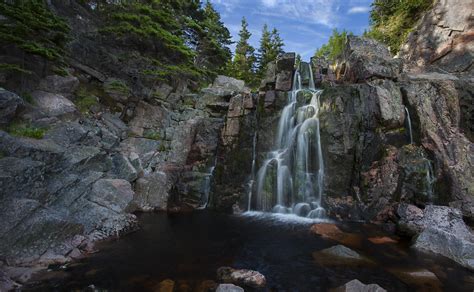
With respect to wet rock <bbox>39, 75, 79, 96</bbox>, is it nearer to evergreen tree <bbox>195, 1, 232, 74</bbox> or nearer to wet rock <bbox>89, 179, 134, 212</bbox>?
wet rock <bbox>89, 179, 134, 212</bbox>

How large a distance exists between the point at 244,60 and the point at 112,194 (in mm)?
27283

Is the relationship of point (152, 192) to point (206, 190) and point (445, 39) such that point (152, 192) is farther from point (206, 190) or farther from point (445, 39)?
point (445, 39)

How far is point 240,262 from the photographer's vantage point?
29.8 ft

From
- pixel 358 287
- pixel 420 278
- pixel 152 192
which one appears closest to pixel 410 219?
pixel 420 278

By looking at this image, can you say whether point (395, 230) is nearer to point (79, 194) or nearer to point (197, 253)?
point (197, 253)

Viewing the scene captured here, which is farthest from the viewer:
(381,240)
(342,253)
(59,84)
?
(59,84)

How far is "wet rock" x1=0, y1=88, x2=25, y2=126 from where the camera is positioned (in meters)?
11.9

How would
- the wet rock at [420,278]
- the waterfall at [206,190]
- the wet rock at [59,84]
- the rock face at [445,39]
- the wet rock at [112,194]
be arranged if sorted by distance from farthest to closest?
the rock face at [445,39] → the waterfall at [206,190] → the wet rock at [59,84] → the wet rock at [112,194] → the wet rock at [420,278]

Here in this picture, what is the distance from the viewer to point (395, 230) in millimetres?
12523

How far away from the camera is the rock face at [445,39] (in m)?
21.7

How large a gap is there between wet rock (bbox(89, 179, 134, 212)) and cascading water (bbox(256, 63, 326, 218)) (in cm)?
735

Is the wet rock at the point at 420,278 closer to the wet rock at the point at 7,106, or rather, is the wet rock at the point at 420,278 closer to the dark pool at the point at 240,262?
the dark pool at the point at 240,262

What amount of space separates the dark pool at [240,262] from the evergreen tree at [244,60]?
2441 cm

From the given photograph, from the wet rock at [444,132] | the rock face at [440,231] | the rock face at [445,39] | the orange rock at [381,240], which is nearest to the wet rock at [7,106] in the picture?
the orange rock at [381,240]
